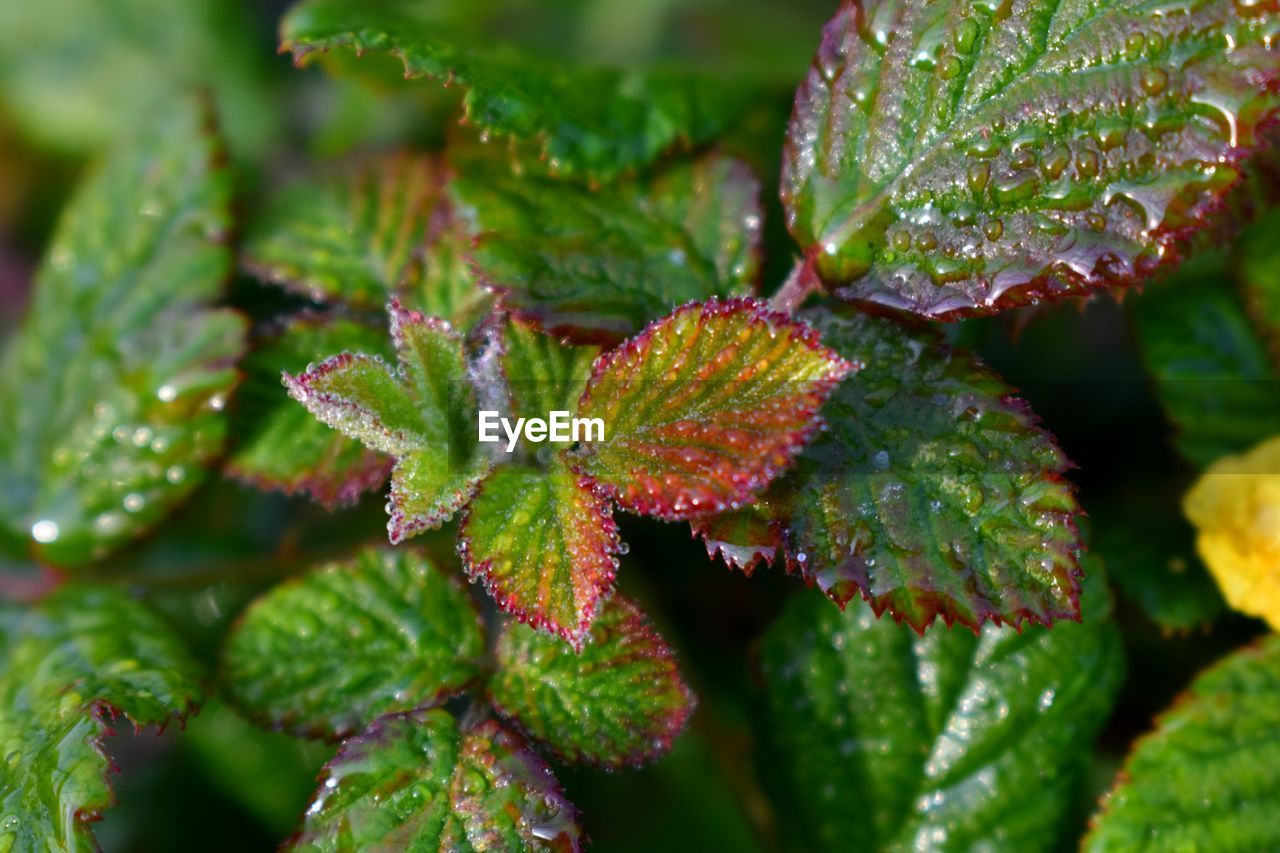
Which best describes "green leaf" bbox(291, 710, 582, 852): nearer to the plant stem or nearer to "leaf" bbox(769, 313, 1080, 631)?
"leaf" bbox(769, 313, 1080, 631)

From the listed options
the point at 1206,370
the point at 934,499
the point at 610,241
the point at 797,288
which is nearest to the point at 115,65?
the point at 610,241

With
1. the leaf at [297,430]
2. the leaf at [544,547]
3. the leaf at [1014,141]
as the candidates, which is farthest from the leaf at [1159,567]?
the leaf at [297,430]

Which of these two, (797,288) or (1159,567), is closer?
(797,288)

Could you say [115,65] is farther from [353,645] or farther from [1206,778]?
[1206,778]

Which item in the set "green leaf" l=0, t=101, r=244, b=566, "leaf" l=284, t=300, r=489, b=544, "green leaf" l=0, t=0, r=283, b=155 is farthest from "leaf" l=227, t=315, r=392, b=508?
"green leaf" l=0, t=0, r=283, b=155

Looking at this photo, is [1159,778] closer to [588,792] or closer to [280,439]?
[588,792]

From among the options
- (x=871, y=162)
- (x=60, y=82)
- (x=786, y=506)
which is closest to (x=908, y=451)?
(x=786, y=506)

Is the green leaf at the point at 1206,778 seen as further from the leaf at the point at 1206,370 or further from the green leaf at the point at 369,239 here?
the green leaf at the point at 369,239
